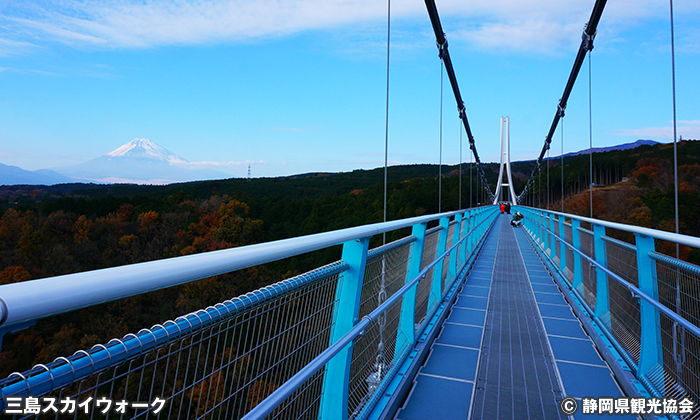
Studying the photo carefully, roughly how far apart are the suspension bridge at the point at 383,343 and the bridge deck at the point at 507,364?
0.04 ft

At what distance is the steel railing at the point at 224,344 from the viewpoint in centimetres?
57

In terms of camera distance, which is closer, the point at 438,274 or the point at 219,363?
the point at 219,363

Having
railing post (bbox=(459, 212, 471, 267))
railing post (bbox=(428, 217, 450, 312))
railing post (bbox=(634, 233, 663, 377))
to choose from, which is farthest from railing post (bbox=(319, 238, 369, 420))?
railing post (bbox=(459, 212, 471, 267))

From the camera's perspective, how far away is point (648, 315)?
2.28 m

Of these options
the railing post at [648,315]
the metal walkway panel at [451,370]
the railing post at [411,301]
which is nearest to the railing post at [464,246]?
the metal walkway panel at [451,370]

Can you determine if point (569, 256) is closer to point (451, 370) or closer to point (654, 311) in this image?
point (654, 311)

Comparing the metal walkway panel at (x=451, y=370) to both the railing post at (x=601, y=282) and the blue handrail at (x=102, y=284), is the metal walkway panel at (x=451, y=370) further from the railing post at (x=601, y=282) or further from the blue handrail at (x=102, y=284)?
the blue handrail at (x=102, y=284)

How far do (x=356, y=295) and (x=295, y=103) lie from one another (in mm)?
31899

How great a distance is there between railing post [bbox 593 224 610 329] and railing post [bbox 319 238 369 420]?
243 centimetres

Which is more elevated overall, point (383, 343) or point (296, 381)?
point (296, 381)

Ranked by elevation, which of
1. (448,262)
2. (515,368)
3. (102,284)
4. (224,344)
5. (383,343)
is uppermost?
(102,284)

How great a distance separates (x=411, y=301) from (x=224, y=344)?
1949 mm

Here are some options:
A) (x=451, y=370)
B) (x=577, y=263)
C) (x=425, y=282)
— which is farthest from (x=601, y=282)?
(x=451, y=370)

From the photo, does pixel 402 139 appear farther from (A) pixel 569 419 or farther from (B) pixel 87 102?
(A) pixel 569 419
